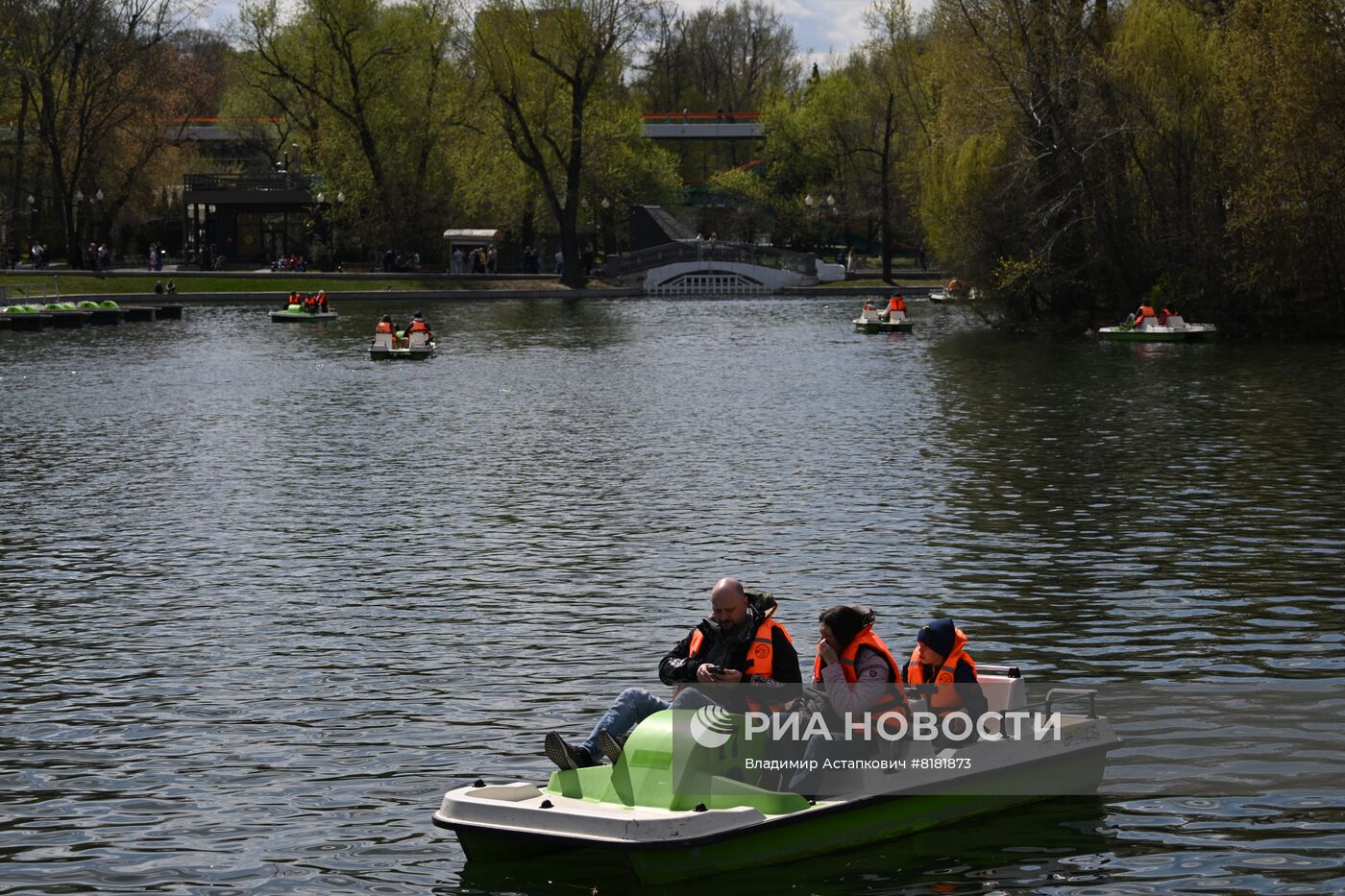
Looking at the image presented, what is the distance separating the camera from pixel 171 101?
392 ft

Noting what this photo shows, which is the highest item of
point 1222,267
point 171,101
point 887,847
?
point 171,101

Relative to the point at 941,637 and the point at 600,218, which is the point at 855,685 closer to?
the point at 941,637

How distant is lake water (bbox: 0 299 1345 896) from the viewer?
13328mm

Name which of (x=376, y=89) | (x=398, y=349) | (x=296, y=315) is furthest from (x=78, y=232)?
(x=398, y=349)

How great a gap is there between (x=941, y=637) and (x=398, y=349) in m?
48.1

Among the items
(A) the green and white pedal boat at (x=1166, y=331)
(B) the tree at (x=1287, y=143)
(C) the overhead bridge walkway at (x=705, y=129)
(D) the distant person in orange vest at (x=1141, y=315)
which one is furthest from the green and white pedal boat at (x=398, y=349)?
(C) the overhead bridge walkway at (x=705, y=129)

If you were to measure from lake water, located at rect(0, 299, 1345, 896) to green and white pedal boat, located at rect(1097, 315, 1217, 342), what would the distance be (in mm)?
10402

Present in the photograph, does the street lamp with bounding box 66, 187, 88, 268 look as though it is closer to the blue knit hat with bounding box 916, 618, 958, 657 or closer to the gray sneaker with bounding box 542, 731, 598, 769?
the gray sneaker with bounding box 542, 731, 598, 769

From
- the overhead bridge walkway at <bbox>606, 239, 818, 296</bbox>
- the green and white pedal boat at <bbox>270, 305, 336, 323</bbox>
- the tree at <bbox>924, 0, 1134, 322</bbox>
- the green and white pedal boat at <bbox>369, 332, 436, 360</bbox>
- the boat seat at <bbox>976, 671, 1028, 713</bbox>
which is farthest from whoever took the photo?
the overhead bridge walkway at <bbox>606, 239, 818, 296</bbox>

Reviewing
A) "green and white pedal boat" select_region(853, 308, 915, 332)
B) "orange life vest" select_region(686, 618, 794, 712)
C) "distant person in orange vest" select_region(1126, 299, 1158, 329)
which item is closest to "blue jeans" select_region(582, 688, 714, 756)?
"orange life vest" select_region(686, 618, 794, 712)

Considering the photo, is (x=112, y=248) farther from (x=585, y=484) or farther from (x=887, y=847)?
(x=887, y=847)

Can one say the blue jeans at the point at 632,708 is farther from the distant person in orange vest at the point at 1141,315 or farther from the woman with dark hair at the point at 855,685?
the distant person in orange vest at the point at 1141,315

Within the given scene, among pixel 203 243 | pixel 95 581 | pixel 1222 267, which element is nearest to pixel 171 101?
pixel 203 243

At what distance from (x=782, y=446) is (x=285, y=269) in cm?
7892
